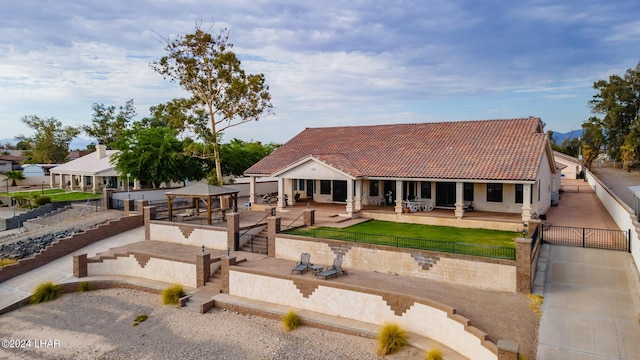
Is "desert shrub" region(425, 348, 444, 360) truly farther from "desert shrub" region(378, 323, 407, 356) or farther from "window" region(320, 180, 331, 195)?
"window" region(320, 180, 331, 195)

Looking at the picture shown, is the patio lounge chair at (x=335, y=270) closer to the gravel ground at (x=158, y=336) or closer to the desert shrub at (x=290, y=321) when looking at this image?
the desert shrub at (x=290, y=321)

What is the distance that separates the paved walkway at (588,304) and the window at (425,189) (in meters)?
8.70

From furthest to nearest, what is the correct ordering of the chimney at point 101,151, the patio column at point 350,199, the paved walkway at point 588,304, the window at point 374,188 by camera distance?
the chimney at point 101,151, the window at point 374,188, the patio column at point 350,199, the paved walkway at point 588,304

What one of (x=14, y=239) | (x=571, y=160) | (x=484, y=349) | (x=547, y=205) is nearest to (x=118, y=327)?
(x=484, y=349)

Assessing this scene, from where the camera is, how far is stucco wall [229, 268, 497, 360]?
36.6ft

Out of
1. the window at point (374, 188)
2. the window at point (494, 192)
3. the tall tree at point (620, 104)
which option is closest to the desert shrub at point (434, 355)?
the window at point (494, 192)

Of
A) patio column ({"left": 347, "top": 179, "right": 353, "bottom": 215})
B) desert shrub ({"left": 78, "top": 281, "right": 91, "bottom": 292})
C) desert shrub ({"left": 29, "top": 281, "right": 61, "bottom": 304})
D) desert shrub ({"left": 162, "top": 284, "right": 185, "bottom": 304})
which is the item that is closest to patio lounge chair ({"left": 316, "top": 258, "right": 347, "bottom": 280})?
desert shrub ({"left": 162, "top": 284, "right": 185, "bottom": 304})

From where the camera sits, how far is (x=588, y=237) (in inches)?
749

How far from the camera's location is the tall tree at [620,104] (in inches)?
2226

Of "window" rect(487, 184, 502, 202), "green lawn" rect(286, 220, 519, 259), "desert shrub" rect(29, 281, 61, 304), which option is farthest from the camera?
"window" rect(487, 184, 502, 202)

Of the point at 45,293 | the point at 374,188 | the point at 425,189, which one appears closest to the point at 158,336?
the point at 45,293

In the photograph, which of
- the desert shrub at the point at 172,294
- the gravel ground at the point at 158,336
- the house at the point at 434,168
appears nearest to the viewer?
the gravel ground at the point at 158,336

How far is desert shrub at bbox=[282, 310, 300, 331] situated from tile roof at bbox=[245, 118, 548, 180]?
12.6 metres

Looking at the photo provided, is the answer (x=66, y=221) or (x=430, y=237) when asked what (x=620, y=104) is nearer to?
(x=430, y=237)
